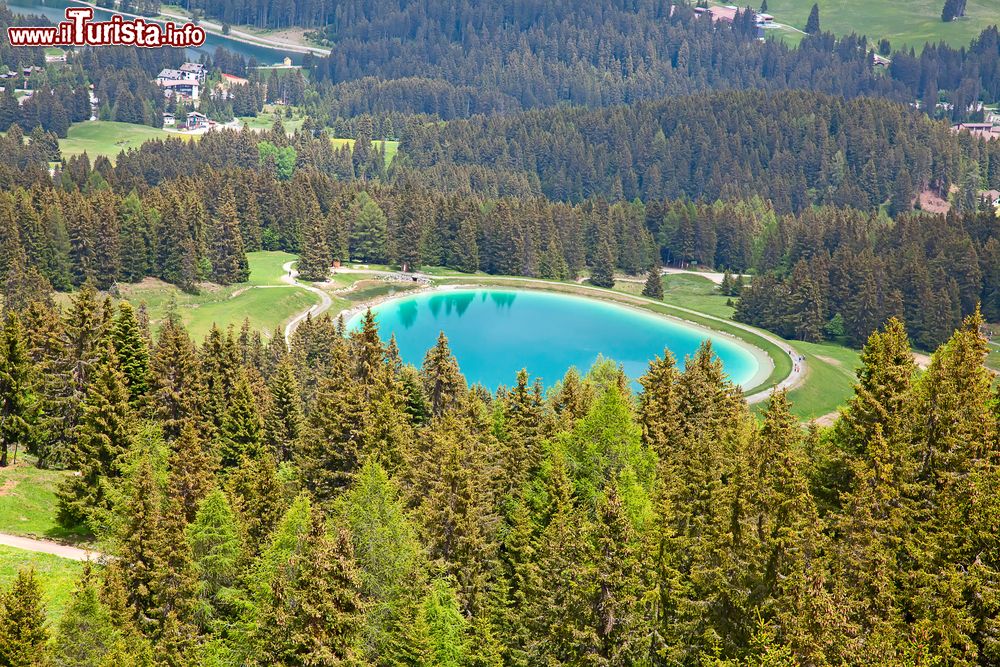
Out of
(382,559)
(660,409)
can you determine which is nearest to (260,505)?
(382,559)

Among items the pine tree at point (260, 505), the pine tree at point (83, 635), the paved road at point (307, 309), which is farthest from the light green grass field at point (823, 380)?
the pine tree at point (83, 635)

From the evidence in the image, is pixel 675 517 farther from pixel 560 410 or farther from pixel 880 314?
pixel 880 314

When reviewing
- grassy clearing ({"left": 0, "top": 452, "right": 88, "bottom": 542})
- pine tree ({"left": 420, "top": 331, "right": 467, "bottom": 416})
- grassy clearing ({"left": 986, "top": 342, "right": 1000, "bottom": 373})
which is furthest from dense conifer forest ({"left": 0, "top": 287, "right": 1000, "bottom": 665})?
grassy clearing ({"left": 986, "top": 342, "right": 1000, "bottom": 373})

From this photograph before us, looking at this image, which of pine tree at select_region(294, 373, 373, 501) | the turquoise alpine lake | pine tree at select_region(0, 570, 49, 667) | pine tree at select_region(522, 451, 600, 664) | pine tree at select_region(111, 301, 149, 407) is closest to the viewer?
pine tree at select_region(0, 570, 49, 667)

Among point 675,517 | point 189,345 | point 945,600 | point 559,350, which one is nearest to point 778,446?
point 675,517

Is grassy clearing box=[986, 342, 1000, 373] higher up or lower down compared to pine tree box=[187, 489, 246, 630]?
lower down

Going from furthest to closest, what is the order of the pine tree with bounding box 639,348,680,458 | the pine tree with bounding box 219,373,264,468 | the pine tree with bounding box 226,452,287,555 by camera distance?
1. the pine tree with bounding box 219,373,264,468
2. the pine tree with bounding box 639,348,680,458
3. the pine tree with bounding box 226,452,287,555

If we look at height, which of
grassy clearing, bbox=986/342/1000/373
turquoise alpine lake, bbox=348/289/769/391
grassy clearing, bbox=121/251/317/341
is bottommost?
turquoise alpine lake, bbox=348/289/769/391

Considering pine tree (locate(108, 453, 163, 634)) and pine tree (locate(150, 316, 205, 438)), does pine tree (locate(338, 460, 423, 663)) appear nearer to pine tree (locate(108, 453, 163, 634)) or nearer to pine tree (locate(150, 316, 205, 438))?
pine tree (locate(108, 453, 163, 634))
